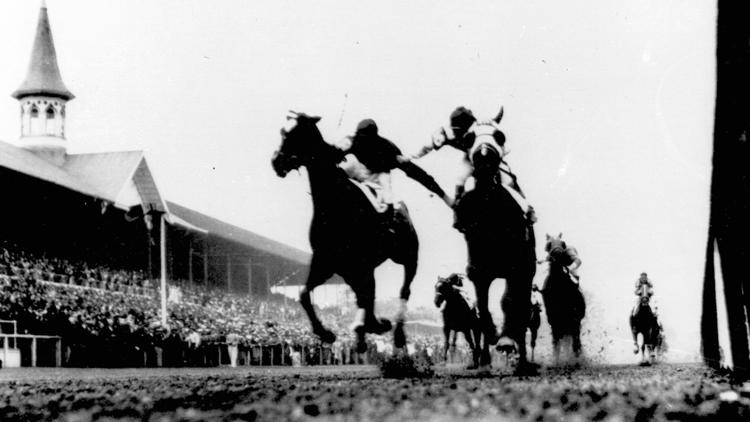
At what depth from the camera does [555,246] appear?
65.7ft

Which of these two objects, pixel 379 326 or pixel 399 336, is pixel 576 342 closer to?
pixel 399 336

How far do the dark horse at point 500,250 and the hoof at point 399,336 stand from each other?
0.78 metres

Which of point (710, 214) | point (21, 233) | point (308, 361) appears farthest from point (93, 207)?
point (710, 214)

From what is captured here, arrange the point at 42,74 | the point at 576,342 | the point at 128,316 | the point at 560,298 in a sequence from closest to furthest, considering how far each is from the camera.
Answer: the point at 576,342
the point at 560,298
the point at 128,316
the point at 42,74

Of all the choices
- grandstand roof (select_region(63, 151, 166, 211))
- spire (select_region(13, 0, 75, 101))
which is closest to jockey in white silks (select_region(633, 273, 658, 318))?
grandstand roof (select_region(63, 151, 166, 211))

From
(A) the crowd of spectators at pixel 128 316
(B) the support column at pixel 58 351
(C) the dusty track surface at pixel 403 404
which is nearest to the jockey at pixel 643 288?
(A) the crowd of spectators at pixel 128 316

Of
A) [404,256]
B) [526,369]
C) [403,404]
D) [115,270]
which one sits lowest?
[403,404]

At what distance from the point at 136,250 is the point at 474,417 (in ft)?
136

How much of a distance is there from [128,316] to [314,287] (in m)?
15.2

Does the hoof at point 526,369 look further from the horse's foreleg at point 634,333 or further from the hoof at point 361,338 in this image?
the horse's foreleg at point 634,333

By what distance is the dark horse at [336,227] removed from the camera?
1078 centimetres

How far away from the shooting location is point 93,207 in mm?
39750

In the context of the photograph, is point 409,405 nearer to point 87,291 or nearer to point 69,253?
point 87,291

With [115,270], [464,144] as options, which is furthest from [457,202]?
[115,270]
